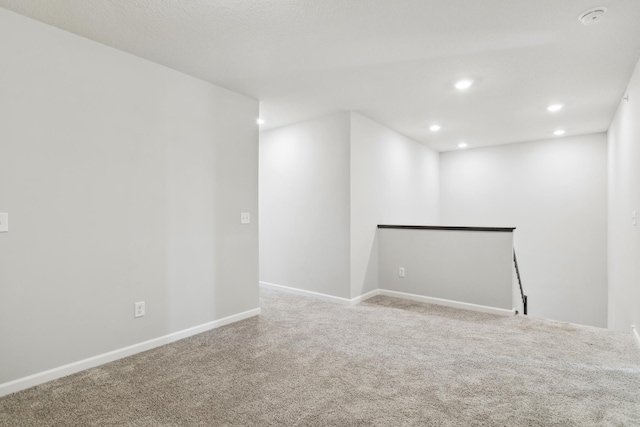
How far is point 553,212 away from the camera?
571cm

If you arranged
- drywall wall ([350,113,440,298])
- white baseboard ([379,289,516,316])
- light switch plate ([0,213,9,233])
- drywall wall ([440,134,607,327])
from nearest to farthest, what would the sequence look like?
light switch plate ([0,213,9,233]) → white baseboard ([379,289,516,316]) → drywall wall ([350,113,440,298]) → drywall wall ([440,134,607,327])

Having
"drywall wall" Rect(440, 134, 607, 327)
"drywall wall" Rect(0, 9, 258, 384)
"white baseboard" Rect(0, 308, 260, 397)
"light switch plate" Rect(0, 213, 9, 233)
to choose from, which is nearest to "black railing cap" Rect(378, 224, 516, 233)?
"drywall wall" Rect(0, 9, 258, 384)

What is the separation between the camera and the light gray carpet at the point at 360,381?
1.85m

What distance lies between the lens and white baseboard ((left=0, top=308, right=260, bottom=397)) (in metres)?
2.13

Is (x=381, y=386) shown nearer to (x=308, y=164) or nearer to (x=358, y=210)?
(x=358, y=210)

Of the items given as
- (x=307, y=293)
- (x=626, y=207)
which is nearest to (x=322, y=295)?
(x=307, y=293)

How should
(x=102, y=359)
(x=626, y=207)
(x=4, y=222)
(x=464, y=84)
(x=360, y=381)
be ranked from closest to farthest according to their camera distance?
(x=4, y=222) < (x=360, y=381) < (x=102, y=359) < (x=464, y=84) < (x=626, y=207)

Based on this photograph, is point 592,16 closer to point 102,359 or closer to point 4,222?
point 4,222

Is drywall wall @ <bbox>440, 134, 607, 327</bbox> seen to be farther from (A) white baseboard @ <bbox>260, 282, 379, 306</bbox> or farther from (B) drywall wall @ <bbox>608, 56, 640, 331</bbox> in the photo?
(A) white baseboard @ <bbox>260, 282, 379, 306</bbox>

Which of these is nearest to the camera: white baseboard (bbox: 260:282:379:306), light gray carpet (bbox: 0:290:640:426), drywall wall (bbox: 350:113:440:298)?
light gray carpet (bbox: 0:290:640:426)

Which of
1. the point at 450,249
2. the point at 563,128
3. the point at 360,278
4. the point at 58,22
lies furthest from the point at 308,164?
the point at 563,128

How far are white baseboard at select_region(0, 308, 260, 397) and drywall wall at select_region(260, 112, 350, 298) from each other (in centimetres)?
134

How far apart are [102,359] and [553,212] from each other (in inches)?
255

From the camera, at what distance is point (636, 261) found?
9.54 ft
